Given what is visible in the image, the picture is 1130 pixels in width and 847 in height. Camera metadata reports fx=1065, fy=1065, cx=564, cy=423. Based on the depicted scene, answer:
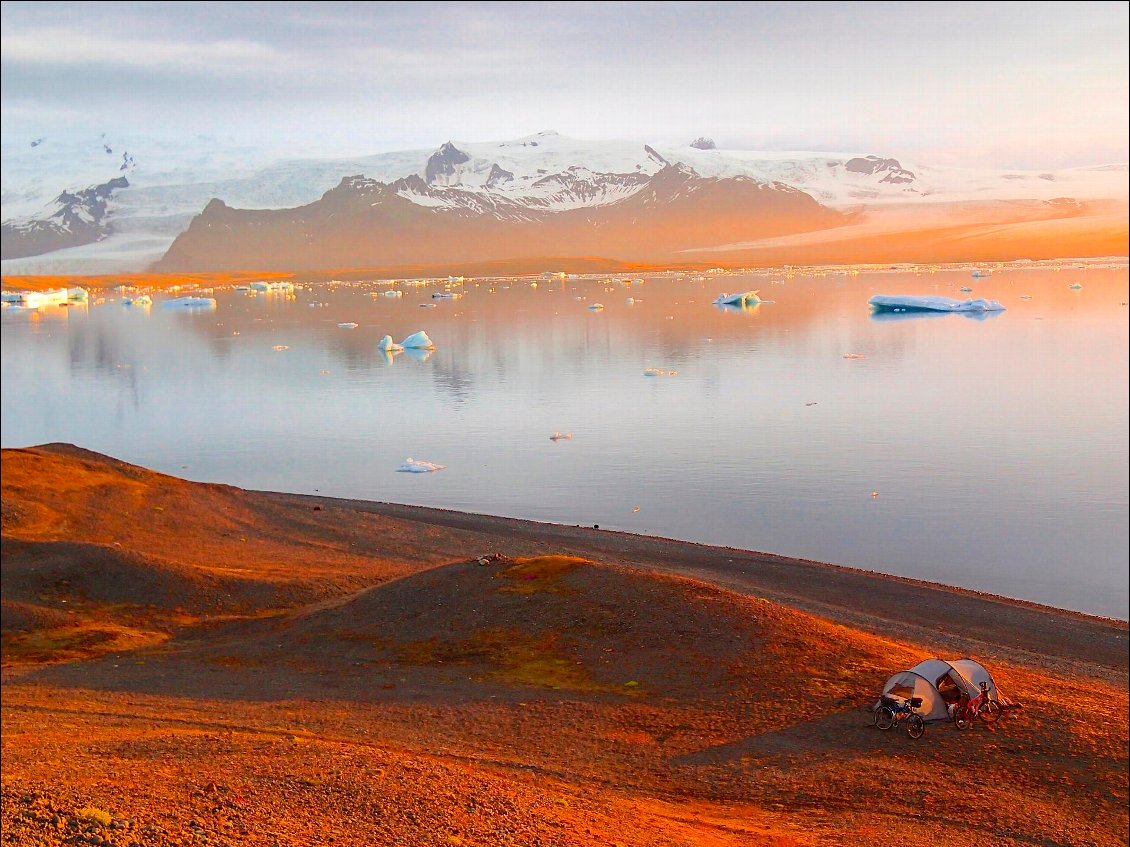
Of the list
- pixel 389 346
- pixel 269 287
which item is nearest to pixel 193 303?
pixel 269 287

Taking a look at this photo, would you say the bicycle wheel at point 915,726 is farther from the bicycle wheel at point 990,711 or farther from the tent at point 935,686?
the bicycle wheel at point 990,711

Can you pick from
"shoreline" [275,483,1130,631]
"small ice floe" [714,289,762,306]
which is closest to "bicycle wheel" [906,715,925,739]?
"shoreline" [275,483,1130,631]

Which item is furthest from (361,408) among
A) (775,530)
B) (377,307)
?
(377,307)

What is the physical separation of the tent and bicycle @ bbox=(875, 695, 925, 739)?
8 cm

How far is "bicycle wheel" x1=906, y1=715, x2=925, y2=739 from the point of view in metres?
13.8

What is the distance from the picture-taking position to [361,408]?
51125 millimetres

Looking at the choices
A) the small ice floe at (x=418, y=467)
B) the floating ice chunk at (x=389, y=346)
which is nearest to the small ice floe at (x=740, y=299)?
the floating ice chunk at (x=389, y=346)

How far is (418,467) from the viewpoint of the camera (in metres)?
37.0

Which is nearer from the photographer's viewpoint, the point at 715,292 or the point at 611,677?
the point at 611,677

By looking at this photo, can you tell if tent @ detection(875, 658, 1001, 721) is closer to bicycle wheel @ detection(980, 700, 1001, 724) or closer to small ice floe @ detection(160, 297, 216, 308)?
bicycle wheel @ detection(980, 700, 1001, 724)

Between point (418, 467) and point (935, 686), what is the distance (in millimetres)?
25048

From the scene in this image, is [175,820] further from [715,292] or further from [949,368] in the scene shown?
[715,292]

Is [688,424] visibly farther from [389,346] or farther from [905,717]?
[389,346]

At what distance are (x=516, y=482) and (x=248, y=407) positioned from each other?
2313cm
